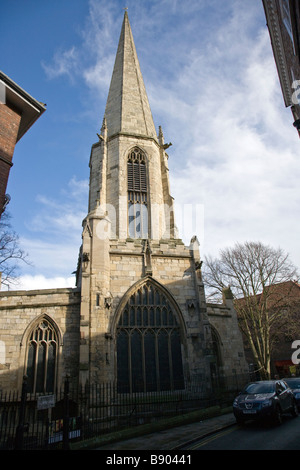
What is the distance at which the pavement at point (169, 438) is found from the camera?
7170 millimetres

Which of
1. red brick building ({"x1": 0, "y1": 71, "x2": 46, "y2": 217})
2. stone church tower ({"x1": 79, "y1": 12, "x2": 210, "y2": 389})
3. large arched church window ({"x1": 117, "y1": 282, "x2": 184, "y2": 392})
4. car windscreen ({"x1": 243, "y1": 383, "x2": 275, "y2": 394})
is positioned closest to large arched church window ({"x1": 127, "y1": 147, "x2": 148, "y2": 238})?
stone church tower ({"x1": 79, "y1": 12, "x2": 210, "y2": 389})

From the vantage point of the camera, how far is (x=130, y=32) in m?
28.8

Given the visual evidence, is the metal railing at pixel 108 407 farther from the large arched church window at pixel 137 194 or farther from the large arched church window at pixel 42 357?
the large arched church window at pixel 137 194

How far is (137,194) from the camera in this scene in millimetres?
18266

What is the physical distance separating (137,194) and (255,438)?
13.7m

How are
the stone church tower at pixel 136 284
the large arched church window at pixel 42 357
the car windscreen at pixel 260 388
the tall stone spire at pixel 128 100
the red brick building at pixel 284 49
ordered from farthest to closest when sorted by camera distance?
the tall stone spire at pixel 128 100 < the stone church tower at pixel 136 284 < the large arched church window at pixel 42 357 < the red brick building at pixel 284 49 < the car windscreen at pixel 260 388

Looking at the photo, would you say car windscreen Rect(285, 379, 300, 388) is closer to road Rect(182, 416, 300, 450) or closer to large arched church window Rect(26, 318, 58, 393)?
road Rect(182, 416, 300, 450)

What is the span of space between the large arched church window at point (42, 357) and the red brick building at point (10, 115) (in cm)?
618

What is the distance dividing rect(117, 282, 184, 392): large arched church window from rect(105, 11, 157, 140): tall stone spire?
11.5 meters

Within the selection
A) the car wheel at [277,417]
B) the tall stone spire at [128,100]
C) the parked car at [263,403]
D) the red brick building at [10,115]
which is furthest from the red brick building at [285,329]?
the red brick building at [10,115]

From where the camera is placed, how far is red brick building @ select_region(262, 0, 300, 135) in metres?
11.2

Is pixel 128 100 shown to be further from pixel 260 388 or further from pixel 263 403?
pixel 263 403

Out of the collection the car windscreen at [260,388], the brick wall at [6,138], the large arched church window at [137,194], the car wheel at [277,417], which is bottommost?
the car wheel at [277,417]

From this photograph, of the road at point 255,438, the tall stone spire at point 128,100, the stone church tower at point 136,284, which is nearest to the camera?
the road at point 255,438
